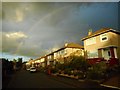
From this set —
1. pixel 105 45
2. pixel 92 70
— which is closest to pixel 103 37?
pixel 105 45

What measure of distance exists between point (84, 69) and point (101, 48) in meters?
9.82

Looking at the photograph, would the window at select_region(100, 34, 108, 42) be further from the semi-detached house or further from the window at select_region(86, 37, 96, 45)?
the window at select_region(86, 37, 96, 45)

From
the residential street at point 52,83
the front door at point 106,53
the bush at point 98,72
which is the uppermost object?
the front door at point 106,53

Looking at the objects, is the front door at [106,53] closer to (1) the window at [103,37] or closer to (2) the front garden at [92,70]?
(1) the window at [103,37]

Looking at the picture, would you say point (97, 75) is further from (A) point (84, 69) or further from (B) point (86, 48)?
(B) point (86, 48)

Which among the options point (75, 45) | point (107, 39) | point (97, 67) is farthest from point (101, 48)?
point (75, 45)

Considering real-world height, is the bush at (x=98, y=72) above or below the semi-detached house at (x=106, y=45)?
below

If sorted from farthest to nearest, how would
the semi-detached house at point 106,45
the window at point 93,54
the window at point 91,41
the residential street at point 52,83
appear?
1. the window at point 91,41
2. the window at point 93,54
3. the semi-detached house at point 106,45
4. the residential street at point 52,83

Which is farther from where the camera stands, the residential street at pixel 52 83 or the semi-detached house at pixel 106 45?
the semi-detached house at pixel 106 45

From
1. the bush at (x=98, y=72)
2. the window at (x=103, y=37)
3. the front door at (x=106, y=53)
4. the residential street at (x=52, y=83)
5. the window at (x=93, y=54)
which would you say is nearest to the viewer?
the residential street at (x=52, y=83)

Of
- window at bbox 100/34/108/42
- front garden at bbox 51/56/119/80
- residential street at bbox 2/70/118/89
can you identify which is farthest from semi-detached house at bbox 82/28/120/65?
residential street at bbox 2/70/118/89

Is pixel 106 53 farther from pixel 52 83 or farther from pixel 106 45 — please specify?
pixel 52 83

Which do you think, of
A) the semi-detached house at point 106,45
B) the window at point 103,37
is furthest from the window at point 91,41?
the window at point 103,37

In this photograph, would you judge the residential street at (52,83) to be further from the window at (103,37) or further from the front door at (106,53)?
the window at (103,37)
